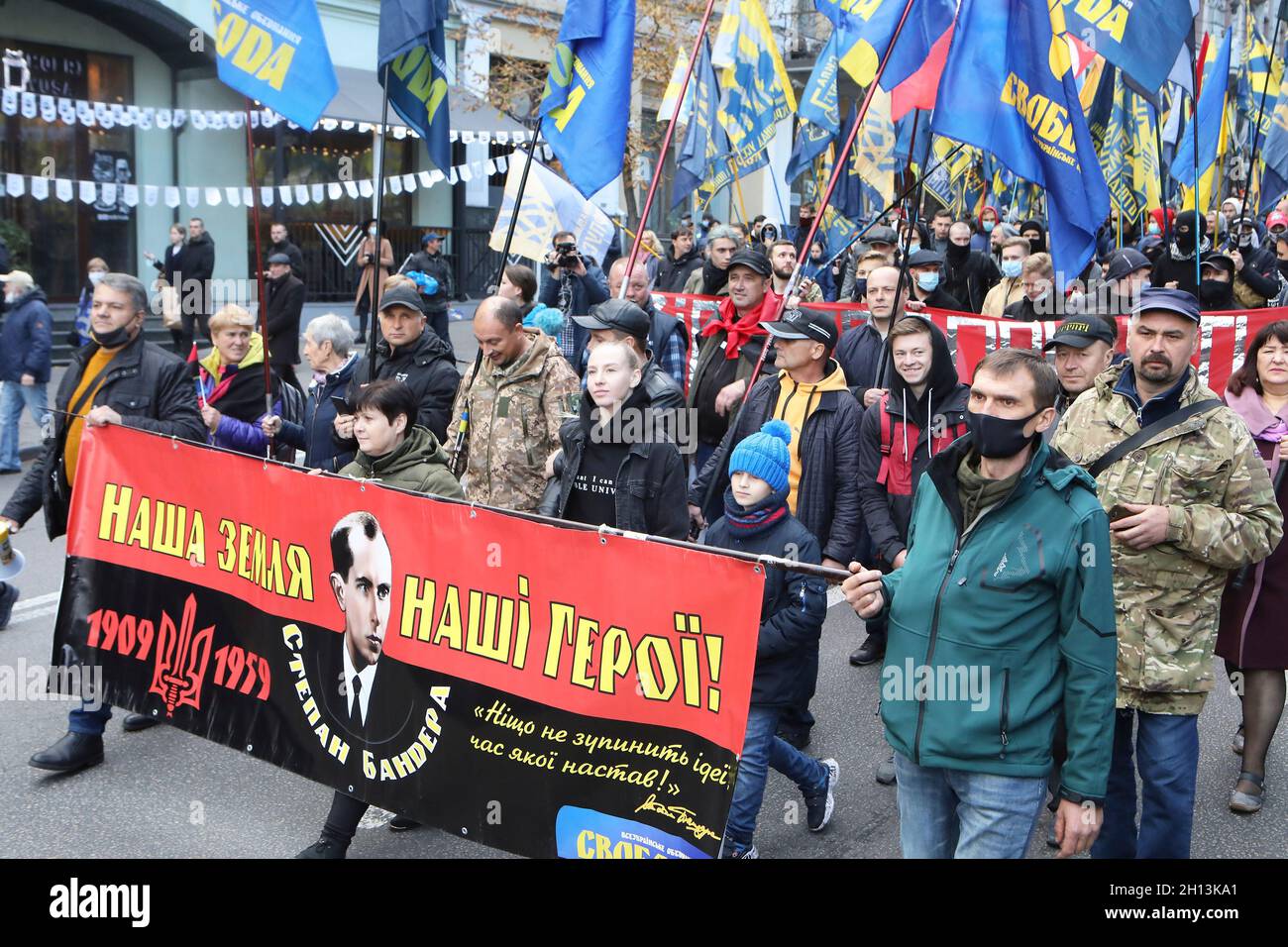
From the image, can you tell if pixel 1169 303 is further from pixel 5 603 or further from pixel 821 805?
pixel 5 603

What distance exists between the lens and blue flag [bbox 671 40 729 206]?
37.5 feet

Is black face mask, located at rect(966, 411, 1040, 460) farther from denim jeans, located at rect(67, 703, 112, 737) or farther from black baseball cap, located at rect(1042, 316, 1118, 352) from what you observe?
denim jeans, located at rect(67, 703, 112, 737)

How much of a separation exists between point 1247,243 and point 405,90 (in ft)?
28.9

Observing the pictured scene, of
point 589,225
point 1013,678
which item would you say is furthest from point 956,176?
point 1013,678

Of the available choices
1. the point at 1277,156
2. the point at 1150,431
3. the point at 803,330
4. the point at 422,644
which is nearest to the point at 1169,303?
the point at 1150,431

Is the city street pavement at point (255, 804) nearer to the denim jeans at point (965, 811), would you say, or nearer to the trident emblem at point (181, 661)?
the trident emblem at point (181, 661)

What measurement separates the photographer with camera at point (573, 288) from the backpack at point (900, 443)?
391 centimetres

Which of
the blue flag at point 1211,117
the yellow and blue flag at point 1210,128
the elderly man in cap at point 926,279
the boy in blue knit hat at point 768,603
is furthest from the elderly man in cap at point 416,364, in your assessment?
the blue flag at point 1211,117

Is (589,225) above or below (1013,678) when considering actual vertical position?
above

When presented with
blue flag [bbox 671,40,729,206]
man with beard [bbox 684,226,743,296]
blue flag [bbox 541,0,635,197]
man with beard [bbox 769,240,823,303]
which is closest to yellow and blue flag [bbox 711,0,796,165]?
blue flag [bbox 671,40,729,206]

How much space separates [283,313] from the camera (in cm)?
1416
